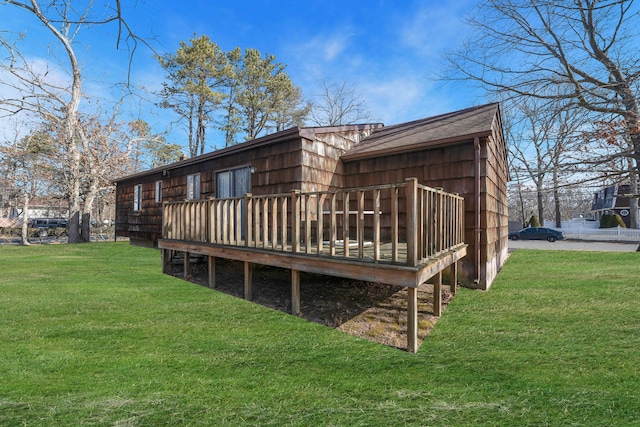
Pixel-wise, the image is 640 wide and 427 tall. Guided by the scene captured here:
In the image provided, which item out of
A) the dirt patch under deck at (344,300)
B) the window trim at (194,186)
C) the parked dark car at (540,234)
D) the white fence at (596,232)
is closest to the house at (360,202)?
the window trim at (194,186)

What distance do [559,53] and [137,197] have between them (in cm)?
1757

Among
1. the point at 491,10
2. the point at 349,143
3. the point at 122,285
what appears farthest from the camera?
the point at 491,10

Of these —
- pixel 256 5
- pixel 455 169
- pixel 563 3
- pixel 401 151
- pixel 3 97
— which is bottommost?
pixel 455 169

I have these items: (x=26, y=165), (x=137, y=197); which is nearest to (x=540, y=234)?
(x=137, y=197)

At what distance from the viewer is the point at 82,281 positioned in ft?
21.6

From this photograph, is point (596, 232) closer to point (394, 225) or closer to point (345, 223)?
point (345, 223)

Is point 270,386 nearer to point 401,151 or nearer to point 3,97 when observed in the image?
point 401,151

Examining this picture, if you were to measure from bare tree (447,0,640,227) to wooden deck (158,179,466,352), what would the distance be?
25.6ft

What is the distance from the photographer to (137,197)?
14.2 meters

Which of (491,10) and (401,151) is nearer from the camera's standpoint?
(401,151)

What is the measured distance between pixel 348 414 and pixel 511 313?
3529 millimetres

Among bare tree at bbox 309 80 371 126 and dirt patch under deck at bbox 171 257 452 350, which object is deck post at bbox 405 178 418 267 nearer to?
dirt patch under deck at bbox 171 257 452 350

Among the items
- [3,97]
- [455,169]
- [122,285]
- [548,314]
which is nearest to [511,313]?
[548,314]

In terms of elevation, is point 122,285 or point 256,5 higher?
point 256,5
